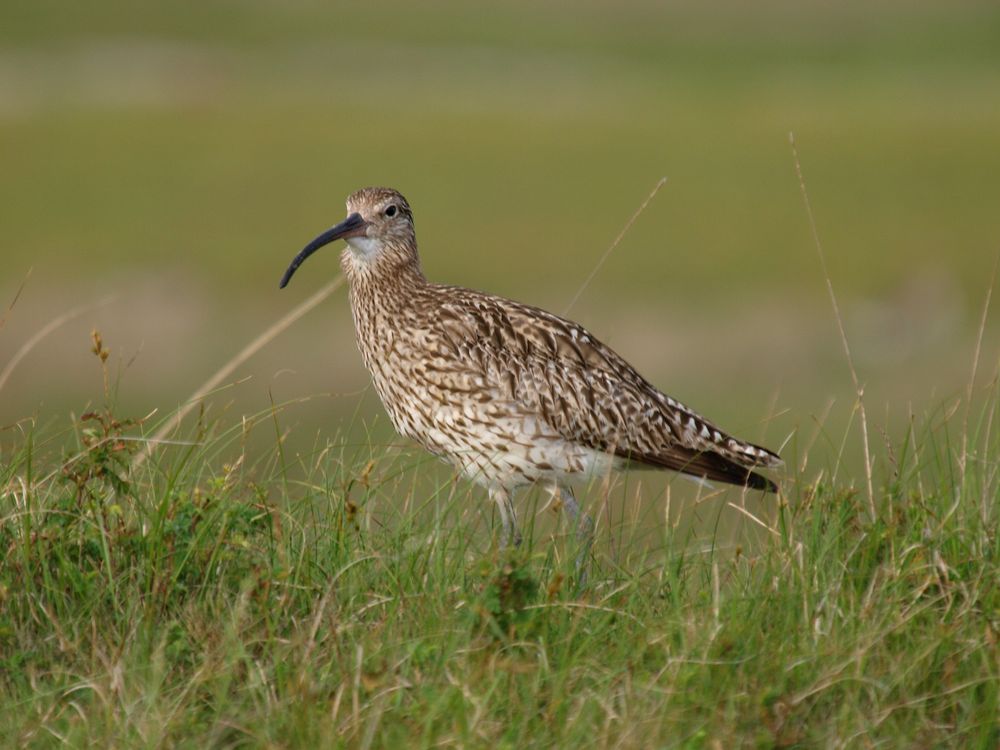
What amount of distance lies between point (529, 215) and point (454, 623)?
2540cm

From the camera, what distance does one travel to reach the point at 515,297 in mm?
24406

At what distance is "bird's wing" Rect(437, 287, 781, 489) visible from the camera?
704 centimetres

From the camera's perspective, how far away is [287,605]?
4949 millimetres

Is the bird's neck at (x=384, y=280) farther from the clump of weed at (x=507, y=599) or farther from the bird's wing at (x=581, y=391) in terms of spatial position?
the clump of weed at (x=507, y=599)

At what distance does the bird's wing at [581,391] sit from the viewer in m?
7.04

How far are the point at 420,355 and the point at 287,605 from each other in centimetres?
222

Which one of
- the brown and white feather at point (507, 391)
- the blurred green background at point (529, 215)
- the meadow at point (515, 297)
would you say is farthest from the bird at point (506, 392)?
the blurred green background at point (529, 215)

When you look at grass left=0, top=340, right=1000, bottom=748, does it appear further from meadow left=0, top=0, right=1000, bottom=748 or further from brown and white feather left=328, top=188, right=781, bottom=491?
brown and white feather left=328, top=188, right=781, bottom=491

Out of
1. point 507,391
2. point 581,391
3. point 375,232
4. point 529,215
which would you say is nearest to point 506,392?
point 507,391

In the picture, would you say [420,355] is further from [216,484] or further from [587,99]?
[587,99]

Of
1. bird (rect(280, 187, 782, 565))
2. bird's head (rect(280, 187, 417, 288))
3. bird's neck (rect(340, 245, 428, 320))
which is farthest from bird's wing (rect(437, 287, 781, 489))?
A: bird's head (rect(280, 187, 417, 288))

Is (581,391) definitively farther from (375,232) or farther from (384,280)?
(375,232)

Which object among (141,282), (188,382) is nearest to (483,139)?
(141,282)

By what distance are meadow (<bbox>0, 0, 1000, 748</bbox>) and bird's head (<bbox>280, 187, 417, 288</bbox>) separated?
2.56 feet
